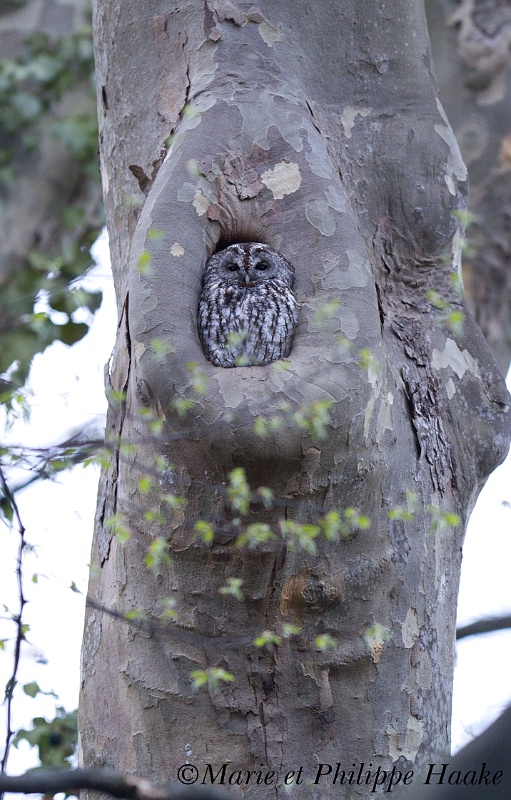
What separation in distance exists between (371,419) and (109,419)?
0.69 m

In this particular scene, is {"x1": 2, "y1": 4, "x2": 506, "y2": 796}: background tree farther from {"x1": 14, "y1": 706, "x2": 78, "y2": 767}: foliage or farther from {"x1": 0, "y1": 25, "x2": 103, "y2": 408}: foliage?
{"x1": 0, "y1": 25, "x2": 103, "y2": 408}: foliage

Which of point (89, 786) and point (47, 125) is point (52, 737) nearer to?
point (89, 786)

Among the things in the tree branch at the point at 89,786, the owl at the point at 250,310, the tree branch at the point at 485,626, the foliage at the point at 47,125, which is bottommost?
the tree branch at the point at 485,626

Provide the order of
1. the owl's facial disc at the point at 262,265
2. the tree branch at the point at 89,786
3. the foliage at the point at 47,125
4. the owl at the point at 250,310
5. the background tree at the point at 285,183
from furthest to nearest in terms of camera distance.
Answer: the foliage at the point at 47,125
the owl's facial disc at the point at 262,265
the owl at the point at 250,310
the background tree at the point at 285,183
the tree branch at the point at 89,786

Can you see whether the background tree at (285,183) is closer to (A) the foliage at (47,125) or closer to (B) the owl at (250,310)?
(B) the owl at (250,310)

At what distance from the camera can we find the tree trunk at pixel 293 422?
1.94 metres

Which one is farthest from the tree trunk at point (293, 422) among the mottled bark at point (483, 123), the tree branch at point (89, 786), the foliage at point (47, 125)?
the foliage at point (47, 125)

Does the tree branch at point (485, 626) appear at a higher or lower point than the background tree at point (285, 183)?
lower

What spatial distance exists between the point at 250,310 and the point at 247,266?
0.71ft

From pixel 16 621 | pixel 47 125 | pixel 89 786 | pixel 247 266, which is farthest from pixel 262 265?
pixel 47 125

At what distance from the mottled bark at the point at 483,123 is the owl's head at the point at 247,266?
6.75 ft

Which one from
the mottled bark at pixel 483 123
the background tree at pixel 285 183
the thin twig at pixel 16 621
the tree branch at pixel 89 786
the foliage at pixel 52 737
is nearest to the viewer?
the tree branch at pixel 89 786

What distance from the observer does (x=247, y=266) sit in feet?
8.87

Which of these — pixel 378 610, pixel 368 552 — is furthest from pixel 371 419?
pixel 378 610
